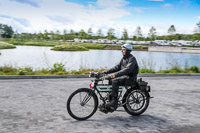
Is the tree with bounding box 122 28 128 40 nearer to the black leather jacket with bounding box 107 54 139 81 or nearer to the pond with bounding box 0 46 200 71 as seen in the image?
the pond with bounding box 0 46 200 71

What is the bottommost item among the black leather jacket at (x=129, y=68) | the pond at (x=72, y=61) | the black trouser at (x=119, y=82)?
the pond at (x=72, y=61)

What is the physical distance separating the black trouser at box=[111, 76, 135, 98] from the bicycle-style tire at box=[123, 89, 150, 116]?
11.3 inches

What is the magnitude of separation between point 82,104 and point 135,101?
138 centimetres

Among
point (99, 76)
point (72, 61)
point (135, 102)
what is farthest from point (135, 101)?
point (72, 61)

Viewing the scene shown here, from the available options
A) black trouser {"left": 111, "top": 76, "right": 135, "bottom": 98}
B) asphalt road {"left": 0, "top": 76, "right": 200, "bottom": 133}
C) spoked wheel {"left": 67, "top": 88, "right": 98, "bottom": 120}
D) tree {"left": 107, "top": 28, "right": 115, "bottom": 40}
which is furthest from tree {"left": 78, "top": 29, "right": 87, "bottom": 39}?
spoked wheel {"left": 67, "top": 88, "right": 98, "bottom": 120}

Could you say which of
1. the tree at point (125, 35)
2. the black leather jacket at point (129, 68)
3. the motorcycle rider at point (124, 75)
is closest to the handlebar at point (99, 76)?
the motorcycle rider at point (124, 75)

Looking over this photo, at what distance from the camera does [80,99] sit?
5.56m

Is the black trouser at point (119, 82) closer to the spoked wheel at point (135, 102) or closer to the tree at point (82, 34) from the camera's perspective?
the spoked wheel at point (135, 102)

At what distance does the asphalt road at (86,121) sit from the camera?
16.4 ft

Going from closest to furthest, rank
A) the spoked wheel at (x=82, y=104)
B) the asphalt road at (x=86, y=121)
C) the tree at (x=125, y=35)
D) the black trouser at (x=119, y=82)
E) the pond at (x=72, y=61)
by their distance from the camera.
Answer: the asphalt road at (x=86, y=121) < the spoked wheel at (x=82, y=104) < the black trouser at (x=119, y=82) < the pond at (x=72, y=61) < the tree at (x=125, y=35)

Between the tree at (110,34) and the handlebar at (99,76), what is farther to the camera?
the tree at (110,34)

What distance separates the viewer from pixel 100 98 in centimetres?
585

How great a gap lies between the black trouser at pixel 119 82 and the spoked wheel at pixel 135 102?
0.98 feet

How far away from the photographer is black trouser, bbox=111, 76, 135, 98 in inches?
221
